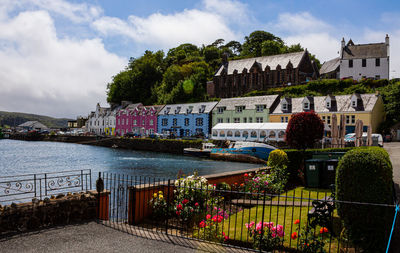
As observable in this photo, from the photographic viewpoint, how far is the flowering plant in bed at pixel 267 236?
7.14m

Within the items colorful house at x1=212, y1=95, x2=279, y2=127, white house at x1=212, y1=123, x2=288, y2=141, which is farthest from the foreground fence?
colorful house at x1=212, y1=95, x2=279, y2=127

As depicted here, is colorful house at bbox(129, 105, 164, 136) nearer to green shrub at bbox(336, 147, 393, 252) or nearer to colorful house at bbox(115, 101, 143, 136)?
colorful house at bbox(115, 101, 143, 136)

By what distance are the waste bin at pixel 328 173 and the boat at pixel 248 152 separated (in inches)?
1129

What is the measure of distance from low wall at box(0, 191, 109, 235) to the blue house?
53641mm

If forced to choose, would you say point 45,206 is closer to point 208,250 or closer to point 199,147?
point 208,250

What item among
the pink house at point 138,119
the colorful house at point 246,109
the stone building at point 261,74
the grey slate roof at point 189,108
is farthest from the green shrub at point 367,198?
the pink house at point 138,119

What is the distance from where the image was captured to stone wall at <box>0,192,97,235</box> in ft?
26.3

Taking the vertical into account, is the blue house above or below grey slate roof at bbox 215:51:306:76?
below

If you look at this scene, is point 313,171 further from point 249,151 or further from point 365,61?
point 365,61

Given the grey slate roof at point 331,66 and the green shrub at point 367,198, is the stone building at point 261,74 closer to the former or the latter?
the grey slate roof at point 331,66

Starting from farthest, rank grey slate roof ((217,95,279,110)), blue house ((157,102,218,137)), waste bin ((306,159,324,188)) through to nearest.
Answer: blue house ((157,102,218,137))
grey slate roof ((217,95,279,110))
waste bin ((306,159,324,188))

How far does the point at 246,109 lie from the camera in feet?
202

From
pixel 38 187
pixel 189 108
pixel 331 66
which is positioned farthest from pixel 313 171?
pixel 331 66

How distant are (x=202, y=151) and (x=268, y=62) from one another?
39.7 meters
